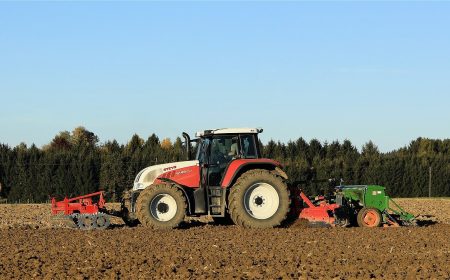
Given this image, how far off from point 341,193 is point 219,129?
318 centimetres

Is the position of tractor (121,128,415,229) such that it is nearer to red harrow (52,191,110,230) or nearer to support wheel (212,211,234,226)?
red harrow (52,191,110,230)

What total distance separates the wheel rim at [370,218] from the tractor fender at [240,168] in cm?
214

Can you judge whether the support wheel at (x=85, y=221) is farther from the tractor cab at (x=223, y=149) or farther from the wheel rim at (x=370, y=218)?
the wheel rim at (x=370, y=218)

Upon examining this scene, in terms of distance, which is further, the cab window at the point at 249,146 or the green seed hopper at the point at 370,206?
the green seed hopper at the point at 370,206

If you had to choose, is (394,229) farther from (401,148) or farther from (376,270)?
(401,148)

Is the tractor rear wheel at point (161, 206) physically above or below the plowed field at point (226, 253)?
above

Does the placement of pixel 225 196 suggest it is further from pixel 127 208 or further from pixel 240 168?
pixel 127 208

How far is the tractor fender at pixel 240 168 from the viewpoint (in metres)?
17.6

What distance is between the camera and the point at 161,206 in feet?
57.7

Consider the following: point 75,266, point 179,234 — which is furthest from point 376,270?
point 179,234

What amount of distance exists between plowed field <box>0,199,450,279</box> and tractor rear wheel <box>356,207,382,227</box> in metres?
0.68

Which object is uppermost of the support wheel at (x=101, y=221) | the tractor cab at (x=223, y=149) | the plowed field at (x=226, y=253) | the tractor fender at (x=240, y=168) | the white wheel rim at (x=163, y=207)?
the tractor cab at (x=223, y=149)

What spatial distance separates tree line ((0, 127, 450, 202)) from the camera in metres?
35.0

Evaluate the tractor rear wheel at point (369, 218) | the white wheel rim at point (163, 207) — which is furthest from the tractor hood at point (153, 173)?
the tractor rear wheel at point (369, 218)
